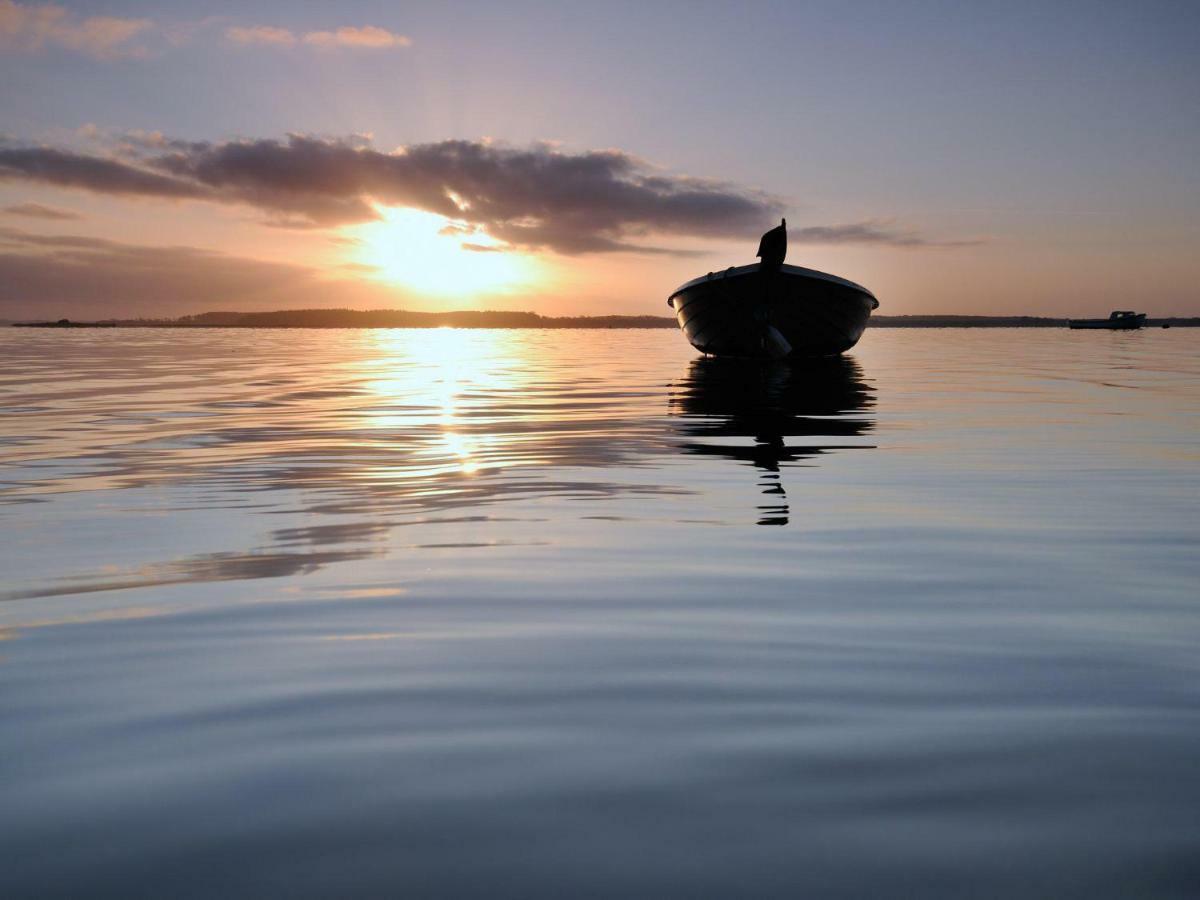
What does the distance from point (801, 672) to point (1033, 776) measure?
1065 millimetres

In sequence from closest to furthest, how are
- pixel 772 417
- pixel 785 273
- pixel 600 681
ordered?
1. pixel 600 681
2. pixel 772 417
3. pixel 785 273

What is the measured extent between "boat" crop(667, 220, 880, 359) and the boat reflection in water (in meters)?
2.76

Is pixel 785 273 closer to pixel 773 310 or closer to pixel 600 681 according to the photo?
pixel 773 310

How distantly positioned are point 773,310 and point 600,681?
2651 centimetres

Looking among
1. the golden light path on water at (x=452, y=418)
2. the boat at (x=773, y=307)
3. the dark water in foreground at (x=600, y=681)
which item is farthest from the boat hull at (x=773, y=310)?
the dark water in foreground at (x=600, y=681)

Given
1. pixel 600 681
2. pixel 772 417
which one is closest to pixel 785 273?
pixel 772 417

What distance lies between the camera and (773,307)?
28.9 meters

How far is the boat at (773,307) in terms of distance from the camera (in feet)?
90.9

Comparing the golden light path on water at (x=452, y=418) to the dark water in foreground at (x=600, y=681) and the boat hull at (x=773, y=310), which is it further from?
the boat hull at (x=773, y=310)

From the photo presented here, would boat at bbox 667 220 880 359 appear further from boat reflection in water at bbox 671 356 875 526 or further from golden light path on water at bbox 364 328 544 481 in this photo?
golden light path on water at bbox 364 328 544 481

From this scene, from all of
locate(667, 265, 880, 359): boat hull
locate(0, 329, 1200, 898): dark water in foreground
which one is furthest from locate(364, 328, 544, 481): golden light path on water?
locate(667, 265, 880, 359): boat hull

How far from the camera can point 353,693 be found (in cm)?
347

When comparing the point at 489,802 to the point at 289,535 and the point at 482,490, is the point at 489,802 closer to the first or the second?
the point at 289,535

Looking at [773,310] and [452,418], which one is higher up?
[773,310]
